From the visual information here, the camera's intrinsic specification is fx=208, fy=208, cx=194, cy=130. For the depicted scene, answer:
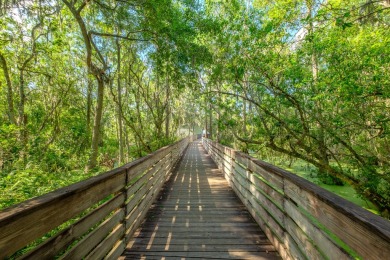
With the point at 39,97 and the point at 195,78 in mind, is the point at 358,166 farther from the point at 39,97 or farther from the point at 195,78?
the point at 39,97

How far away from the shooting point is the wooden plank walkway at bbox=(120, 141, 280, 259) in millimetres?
2857

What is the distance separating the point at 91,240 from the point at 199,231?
6.46ft

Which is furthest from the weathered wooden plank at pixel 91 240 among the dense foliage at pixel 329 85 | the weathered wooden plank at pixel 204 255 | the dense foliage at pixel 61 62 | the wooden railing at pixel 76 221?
the dense foliage at pixel 329 85

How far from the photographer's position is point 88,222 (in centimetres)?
197

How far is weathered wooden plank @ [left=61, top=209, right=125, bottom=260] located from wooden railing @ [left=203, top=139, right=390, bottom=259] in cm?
203

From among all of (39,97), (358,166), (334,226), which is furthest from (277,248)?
(39,97)

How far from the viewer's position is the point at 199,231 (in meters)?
3.52

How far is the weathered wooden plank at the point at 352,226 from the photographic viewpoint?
1139 mm

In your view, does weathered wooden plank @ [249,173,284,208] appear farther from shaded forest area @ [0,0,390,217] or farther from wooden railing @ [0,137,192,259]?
shaded forest area @ [0,0,390,217]

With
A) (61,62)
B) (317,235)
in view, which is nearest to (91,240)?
(317,235)

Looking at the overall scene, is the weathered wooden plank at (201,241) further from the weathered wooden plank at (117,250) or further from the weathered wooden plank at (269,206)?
the weathered wooden plank at (269,206)

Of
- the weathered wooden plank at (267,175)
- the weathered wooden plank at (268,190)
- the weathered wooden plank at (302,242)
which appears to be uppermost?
the weathered wooden plank at (267,175)

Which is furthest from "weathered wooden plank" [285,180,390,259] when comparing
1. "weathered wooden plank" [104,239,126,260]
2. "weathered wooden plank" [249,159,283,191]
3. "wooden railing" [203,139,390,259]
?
"weathered wooden plank" [104,239,126,260]

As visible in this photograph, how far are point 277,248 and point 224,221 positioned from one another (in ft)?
3.98
